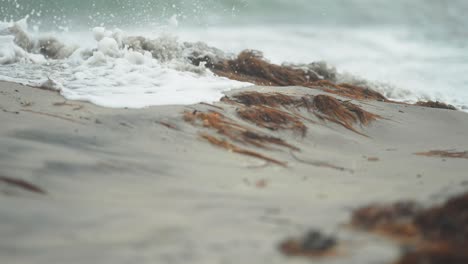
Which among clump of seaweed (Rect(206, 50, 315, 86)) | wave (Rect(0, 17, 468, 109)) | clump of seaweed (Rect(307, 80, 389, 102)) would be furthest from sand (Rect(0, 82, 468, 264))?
clump of seaweed (Rect(206, 50, 315, 86))

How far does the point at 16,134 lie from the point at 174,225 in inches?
55.9

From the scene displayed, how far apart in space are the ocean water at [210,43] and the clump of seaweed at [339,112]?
35.9 inches

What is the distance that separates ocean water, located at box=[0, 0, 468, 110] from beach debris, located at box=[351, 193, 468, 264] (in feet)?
7.24

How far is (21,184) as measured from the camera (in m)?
1.69

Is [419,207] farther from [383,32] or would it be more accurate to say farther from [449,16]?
Answer: [449,16]

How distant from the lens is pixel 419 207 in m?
1.38

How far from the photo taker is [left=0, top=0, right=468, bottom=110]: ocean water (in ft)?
13.2

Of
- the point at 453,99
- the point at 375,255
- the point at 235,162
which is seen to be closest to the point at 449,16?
the point at 453,99

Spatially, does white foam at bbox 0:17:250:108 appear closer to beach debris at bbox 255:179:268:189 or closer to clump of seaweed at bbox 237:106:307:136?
clump of seaweed at bbox 237:106:307:136

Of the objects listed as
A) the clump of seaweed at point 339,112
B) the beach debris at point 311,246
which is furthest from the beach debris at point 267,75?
the beach debris at point 311,246

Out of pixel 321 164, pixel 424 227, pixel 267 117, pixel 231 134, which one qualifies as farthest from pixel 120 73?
pixel 424 227

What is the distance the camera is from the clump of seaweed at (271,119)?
3119 mm

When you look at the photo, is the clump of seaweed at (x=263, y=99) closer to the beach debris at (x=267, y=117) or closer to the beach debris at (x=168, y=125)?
the beach debris at (x=267, y=117)

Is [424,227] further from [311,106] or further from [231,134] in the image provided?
[311,106]
